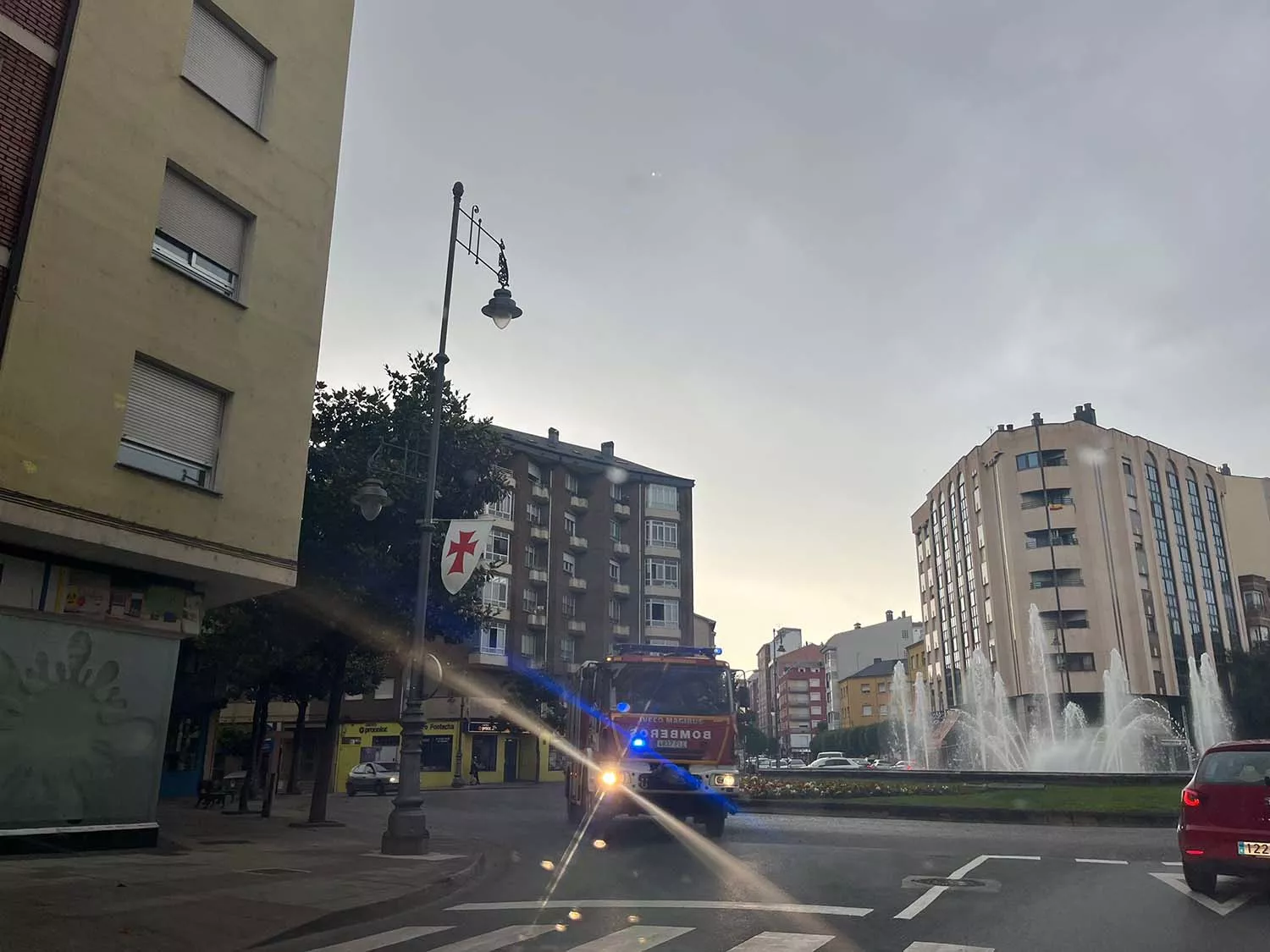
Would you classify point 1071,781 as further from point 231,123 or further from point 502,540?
point 502,540

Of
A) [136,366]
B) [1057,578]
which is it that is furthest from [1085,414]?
[136,366]

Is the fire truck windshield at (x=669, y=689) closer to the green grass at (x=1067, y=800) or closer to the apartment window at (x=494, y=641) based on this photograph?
the green grass at (x=1067, y=800)

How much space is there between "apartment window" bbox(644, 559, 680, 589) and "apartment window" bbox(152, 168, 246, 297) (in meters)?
51.3

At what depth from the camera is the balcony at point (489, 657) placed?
5372 cm

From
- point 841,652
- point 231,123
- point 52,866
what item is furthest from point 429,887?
point 841,652

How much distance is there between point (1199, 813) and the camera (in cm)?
862

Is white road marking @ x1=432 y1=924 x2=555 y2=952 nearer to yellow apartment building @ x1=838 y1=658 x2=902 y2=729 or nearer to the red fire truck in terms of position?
the red fire truck

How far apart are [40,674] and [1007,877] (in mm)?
11354

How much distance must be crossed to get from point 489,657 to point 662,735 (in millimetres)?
41014

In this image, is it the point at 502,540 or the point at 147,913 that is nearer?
the point at 147,913

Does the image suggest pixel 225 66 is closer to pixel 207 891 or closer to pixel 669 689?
→ pixel 669 689

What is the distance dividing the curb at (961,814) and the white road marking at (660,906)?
425 inches

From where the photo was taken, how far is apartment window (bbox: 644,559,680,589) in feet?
212

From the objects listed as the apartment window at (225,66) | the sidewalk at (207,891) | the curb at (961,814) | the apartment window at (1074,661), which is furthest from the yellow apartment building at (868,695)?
the apartment window at (225,66)
